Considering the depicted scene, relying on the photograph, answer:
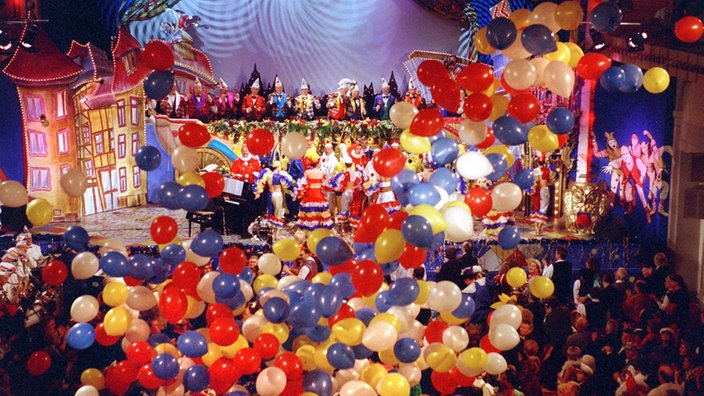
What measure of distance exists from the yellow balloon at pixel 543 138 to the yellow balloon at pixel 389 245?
1.22 metres

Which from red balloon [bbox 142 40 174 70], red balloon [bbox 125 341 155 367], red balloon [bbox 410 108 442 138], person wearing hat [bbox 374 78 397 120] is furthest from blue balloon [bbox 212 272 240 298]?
person wearing hat [bbox 374 78 397 120]

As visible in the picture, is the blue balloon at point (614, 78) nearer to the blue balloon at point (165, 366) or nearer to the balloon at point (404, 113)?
the balloon at point (404, 113)

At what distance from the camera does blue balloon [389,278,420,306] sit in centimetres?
438

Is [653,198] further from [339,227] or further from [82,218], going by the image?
[82,218]

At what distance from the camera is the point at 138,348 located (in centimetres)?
477

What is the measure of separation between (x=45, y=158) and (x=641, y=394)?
9.91 metres

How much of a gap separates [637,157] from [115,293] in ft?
25.7

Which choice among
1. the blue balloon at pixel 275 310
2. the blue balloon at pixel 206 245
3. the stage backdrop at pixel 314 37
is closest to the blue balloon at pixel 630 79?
the blue balloon at pixel 275 310

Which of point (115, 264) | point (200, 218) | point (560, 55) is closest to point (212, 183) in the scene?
point (115, 264)

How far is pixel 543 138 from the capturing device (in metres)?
4.75

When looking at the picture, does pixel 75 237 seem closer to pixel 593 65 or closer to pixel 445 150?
pixel 445 150

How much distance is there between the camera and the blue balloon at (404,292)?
4.38m

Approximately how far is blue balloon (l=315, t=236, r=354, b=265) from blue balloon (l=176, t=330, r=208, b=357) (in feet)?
3.10

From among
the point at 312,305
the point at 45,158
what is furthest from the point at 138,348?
the point at 45,158
